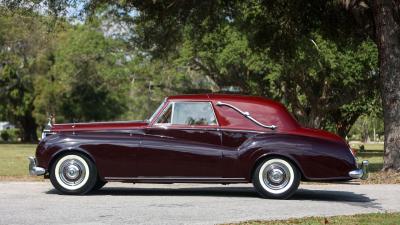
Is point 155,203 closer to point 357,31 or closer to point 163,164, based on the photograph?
point 163,164

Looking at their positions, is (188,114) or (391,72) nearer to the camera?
(188,114)

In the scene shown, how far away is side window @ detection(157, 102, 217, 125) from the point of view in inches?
432

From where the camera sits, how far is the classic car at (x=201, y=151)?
10.6 metres

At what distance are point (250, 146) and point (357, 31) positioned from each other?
8898 millimetres

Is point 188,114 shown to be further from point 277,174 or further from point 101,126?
point 277,174

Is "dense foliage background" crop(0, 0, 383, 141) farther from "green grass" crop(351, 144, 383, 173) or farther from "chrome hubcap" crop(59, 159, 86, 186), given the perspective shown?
"chrome hubcap" crop(59, 159, 86, 186)

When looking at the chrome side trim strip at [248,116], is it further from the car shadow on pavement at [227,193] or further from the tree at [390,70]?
the tree at [390,70]

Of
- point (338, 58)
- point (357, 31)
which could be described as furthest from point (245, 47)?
point (357, 31)

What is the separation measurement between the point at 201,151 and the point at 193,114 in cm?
65

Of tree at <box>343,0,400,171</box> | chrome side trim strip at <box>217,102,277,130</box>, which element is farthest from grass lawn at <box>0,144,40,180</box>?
tree at <box>343,0,400,171</box>

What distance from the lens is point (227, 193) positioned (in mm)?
11711

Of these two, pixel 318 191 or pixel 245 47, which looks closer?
pixel 318 191

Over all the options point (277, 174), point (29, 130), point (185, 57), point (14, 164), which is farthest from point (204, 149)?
point (29, 130)

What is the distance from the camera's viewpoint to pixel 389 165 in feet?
49.2
